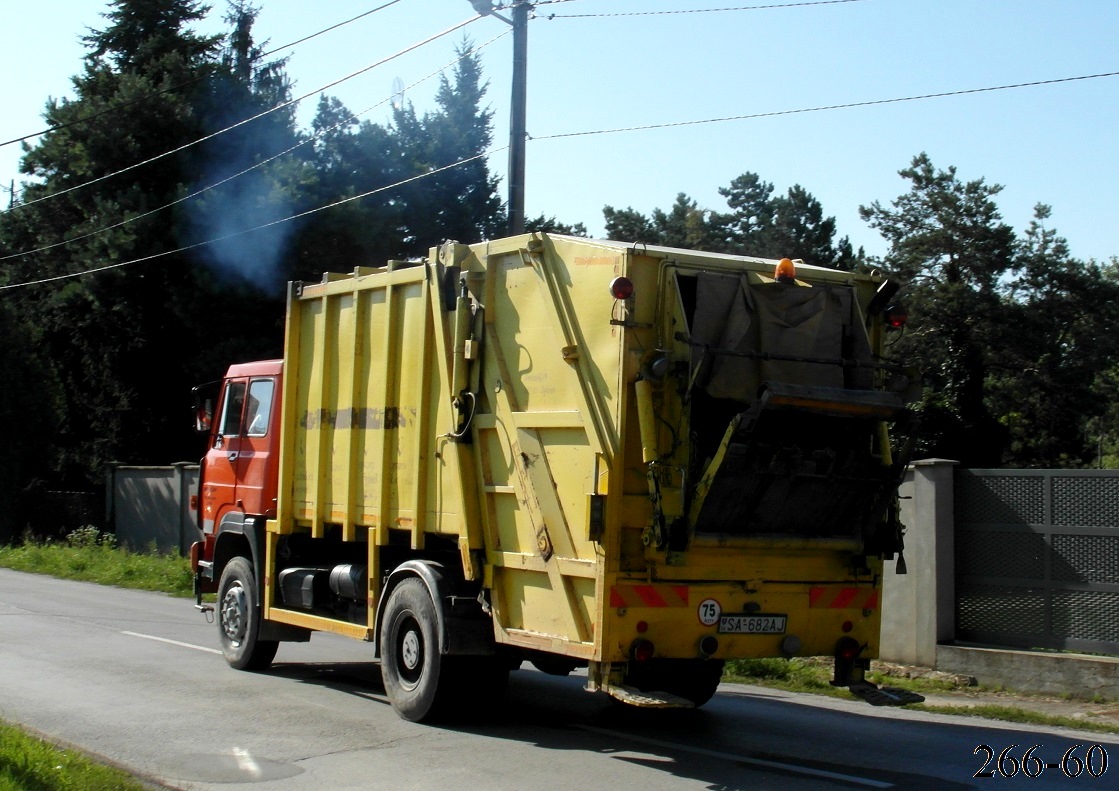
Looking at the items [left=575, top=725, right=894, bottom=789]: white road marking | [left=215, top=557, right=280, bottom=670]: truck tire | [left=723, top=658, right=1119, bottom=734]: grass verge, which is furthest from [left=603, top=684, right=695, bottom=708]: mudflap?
[left=215, top=557, right=280, bottom=670]: truck tire

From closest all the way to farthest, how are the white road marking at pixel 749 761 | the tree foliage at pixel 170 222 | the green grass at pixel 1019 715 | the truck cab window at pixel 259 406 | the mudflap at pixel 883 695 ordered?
the white road marking at pixel 749 761
the mudflap at pixel 883 695
the green grass at pixel 1019 715
the truck cab window at pixel 259 406
the tree foliage at pixel 170 222

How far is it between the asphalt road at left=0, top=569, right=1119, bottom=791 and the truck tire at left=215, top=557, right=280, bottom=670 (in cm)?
23

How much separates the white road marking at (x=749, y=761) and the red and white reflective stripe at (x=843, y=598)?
1070mm

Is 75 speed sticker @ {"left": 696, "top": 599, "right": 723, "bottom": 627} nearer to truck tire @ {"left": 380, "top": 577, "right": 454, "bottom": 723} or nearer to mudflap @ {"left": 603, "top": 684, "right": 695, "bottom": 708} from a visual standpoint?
mudflap @ {"left": 603, "top": 684, "right": 695, "bottom": 708}

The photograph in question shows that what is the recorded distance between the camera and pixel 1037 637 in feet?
35.9

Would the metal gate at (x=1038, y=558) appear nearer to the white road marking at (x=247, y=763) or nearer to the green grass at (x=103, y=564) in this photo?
the white road marking at (x=247, y=763)

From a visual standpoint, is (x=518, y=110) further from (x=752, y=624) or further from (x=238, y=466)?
(x=752, y=624)

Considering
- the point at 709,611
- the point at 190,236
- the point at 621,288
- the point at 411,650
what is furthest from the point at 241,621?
the point at 190,236

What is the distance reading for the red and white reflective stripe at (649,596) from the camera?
7.16m

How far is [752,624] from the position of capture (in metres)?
7.62

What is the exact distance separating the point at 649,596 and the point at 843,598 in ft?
4.98

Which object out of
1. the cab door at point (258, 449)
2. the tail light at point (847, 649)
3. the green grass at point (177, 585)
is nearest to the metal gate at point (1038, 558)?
the green grass at point (177, 585)

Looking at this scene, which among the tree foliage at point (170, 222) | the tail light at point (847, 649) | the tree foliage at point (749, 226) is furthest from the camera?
the tree foliage at point (749, 226)

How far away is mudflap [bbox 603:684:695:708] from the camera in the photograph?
6.95 meters
